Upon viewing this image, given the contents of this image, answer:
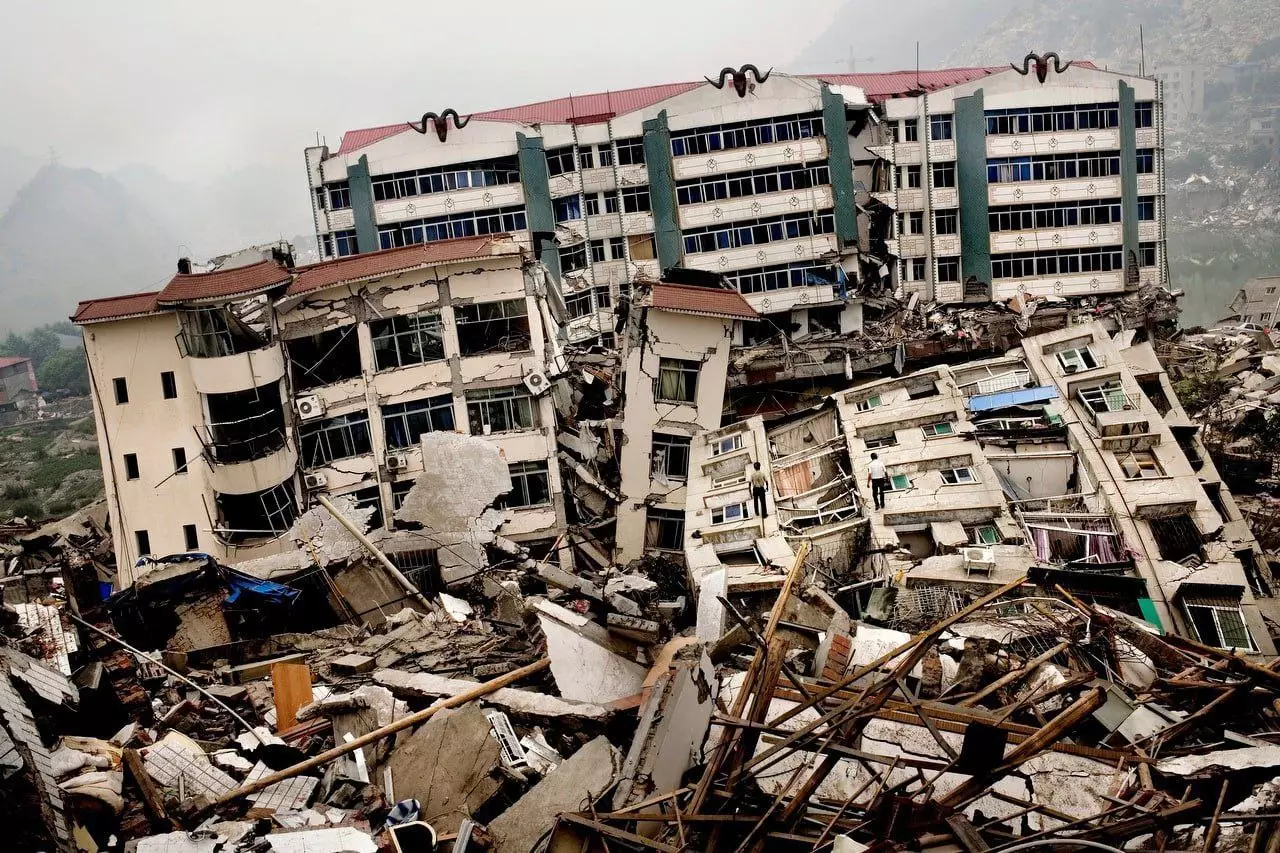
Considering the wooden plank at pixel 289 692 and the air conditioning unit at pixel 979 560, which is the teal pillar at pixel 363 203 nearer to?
the air conditioning unit at pixel 979 560

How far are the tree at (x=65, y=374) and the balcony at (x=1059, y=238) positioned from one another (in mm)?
65520

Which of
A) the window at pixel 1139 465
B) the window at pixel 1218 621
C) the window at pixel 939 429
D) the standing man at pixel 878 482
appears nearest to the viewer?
the window at pixel 1218 621

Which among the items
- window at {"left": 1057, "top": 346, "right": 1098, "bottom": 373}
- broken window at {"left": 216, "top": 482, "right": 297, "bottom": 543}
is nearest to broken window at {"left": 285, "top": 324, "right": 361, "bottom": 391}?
broken window at {"left": 216, "top": 482, "right": 297, "bottom": 543}

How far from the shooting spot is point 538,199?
34562 millimetres

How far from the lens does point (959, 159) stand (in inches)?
1431

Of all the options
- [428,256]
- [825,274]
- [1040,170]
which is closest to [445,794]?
[428,256]

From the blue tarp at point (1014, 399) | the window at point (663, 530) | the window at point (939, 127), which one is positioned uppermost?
the window at point (939, 127)

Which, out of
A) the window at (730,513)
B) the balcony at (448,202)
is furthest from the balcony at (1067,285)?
the window at (730,513)

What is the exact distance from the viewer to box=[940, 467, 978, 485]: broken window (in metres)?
18.1

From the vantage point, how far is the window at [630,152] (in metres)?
35.1

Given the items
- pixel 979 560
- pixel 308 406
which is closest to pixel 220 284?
pixel 308 406

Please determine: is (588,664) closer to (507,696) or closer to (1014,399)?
(507,696)

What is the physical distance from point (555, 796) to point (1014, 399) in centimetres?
1659

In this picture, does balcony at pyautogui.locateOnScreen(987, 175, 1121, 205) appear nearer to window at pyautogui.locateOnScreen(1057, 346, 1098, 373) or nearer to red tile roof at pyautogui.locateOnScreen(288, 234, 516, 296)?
window at pyautogui.locateOnScreen(1057, 346, 1098, 373)
